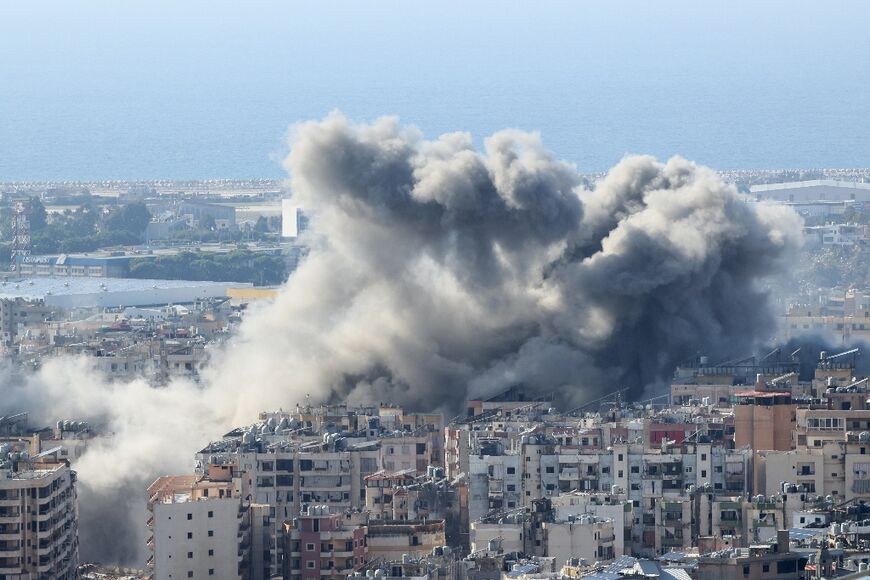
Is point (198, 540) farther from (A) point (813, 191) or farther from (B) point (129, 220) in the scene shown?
(A) point (813, 191)

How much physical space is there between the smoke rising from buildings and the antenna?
62565 mm

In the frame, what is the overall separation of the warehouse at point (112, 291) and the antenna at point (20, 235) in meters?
9.47

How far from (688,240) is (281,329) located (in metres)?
8.59

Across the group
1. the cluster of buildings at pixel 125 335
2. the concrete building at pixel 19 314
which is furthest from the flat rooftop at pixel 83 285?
the concrete building at pixel 19 314

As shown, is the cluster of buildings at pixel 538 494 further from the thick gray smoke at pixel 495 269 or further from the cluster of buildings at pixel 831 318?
the cluster of buildings at pixel 831 318

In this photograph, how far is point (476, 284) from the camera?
73.1 m

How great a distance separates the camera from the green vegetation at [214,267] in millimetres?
129625

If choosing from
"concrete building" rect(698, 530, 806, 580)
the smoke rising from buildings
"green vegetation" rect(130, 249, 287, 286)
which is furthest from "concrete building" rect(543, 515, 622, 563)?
"green vegetation" rect(130, 249, 287, 286)

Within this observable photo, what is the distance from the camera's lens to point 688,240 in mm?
72688

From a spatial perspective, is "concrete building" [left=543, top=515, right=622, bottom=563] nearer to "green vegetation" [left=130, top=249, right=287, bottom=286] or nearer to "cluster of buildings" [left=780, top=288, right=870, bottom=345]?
"cluster of buildings" [left=780, top=288, right=870, bottom=345]

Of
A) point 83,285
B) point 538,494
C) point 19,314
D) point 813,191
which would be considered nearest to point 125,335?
point 19,314

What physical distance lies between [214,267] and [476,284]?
60.3 m

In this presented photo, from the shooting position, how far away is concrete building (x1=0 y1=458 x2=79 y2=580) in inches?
1885

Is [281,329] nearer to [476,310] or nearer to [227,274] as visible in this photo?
[476,310]
